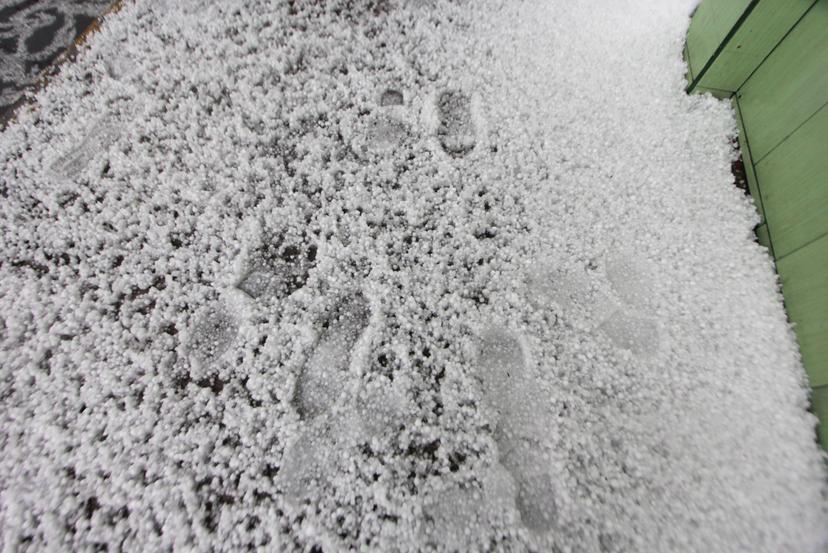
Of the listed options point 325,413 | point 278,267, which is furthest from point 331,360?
point 278,267

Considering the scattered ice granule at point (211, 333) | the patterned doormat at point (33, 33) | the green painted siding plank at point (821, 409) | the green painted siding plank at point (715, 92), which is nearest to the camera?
the green painted siding plank at point (821, 409)

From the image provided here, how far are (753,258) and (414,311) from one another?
0.51 metres

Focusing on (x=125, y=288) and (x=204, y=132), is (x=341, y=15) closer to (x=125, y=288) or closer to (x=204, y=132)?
(x=204, y=132)

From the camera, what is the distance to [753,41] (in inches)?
25.7

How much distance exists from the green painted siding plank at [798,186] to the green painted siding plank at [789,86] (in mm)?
17

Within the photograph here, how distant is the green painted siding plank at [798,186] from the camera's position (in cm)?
55

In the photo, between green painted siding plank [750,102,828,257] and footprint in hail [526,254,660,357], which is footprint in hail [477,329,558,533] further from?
green painted siding plank [750,102,828,257]

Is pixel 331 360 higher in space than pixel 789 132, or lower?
lower

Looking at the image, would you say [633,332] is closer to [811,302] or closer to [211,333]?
[811,302]

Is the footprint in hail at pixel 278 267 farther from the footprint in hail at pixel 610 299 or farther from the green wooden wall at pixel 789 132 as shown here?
the green wooden wall at pixel 789 132

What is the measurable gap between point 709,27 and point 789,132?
10.8 inches

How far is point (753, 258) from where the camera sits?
619mm

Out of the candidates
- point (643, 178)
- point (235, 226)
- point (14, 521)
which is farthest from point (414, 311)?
point (14, 521)

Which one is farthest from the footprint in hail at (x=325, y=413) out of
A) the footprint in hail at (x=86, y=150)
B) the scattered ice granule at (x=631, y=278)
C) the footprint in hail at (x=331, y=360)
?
the footprint in hail at (x=86, y=150)
